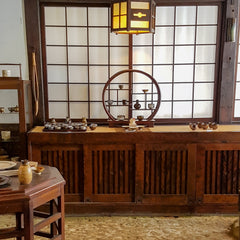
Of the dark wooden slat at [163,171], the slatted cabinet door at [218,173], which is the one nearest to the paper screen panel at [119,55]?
the dark wooden slat at [163,171]

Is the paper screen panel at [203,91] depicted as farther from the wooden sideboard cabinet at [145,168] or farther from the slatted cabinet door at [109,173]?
the slatted cabinet door at [109,173]

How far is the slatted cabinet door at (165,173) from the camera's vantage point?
4043mm

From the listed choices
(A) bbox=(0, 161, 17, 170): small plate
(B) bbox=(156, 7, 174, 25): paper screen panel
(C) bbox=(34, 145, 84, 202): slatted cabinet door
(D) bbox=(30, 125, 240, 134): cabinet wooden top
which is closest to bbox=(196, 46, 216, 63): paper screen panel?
(B) bbox=(156, 7, 174, 25): paper screen panel

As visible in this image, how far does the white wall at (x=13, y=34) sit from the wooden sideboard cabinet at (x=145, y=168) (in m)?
1.11

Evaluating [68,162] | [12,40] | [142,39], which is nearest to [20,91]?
[12,40]

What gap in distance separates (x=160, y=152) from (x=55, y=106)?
67.4 inches

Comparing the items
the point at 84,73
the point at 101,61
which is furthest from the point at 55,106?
the point at 101,61

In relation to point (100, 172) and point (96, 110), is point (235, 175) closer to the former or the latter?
point (100, 172)

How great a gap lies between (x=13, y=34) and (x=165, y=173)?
9.21ft

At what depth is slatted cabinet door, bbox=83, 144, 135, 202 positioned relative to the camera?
4.04m

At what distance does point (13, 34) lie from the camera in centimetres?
438

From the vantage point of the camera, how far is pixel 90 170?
13.3ft

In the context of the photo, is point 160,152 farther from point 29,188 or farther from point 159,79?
point 29,188

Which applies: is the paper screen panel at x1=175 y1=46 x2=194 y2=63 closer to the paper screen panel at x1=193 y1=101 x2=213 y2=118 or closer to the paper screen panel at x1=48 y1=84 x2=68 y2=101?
the paper screen panel at x1=193 y1=101 x2=213 y2=118
